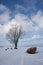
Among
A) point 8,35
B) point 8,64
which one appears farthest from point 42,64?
point 8,35

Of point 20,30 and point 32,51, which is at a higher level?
point 20,30

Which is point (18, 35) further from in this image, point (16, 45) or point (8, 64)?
point (8, 64)

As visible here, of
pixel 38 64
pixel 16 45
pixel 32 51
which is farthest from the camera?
pixel 16 45

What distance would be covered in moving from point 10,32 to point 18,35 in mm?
2258

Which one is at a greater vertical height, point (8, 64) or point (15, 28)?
point (15, 28)

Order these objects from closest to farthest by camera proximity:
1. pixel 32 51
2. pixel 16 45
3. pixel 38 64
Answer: pixel 38 64 < pixel 32 51 < pixel 16 45

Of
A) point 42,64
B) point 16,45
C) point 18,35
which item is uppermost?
point 18,35

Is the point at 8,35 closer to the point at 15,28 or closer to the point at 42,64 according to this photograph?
the point at 15,28

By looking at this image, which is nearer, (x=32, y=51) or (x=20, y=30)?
(x=32, y=51)

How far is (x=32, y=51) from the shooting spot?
59.9 feet

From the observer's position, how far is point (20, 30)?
30.0 metres

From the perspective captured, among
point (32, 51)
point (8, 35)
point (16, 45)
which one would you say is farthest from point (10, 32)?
point (32, 51)

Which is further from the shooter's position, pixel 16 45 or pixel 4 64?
pixel 16 45

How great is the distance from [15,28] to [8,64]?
2108 centimetres
